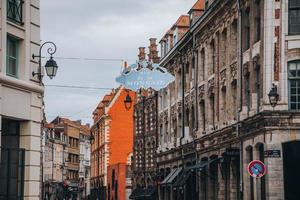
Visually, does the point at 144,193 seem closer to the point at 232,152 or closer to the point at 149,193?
the point at 149,193

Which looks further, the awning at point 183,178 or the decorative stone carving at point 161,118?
the decorative stone carving at point 161,118

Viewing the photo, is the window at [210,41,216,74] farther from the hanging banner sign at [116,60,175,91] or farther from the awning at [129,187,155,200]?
the awning at [129,187,155,200]

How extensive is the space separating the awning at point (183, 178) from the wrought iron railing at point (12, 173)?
85.8ft

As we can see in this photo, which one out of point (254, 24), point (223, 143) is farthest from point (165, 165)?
point (254, 24)

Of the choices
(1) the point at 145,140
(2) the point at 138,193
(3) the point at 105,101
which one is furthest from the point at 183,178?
(3) the point at 105,101

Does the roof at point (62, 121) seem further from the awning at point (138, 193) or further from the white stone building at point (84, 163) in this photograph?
the awning at point (138, 193)

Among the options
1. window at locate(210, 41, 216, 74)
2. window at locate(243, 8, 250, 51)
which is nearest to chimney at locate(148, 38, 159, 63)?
window at locate(210, 41, 216, 74)

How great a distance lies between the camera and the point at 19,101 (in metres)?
25.8

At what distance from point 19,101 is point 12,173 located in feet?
7.56

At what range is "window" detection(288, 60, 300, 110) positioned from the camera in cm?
3406

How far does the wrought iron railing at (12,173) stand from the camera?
82.6 ft

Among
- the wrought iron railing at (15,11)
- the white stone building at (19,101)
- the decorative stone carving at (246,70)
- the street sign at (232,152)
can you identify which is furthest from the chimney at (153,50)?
the wrought iron railing at (15,11)

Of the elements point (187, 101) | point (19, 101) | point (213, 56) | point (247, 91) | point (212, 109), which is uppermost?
point (213, 56)

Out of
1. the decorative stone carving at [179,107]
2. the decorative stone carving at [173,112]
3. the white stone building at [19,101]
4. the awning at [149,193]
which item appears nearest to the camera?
the white stone building at [19,101]
